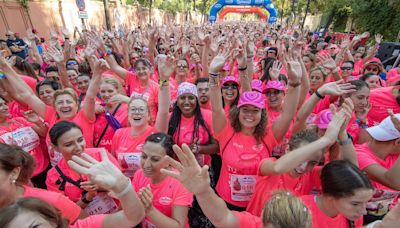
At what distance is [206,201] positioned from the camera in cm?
149

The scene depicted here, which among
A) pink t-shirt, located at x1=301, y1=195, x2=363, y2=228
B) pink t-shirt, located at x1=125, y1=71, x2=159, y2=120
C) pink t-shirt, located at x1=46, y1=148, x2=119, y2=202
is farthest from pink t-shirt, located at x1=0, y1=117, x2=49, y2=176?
pink t-shirt, located at x1=301, y1=195, x2=363, y2=228

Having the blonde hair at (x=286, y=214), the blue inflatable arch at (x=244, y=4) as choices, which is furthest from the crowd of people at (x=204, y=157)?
the blue inflatable arch at (x=244, y=4)

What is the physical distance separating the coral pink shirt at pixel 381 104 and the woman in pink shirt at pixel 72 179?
3.50m

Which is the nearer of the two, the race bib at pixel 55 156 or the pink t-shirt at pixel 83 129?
the race bib at pixel 55 156

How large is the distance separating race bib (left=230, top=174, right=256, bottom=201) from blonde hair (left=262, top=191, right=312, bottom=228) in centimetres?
97

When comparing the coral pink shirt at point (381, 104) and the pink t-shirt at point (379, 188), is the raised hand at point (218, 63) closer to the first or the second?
the pink t-shirt at point (379, 188)

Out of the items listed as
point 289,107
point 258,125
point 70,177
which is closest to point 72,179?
point 70,177

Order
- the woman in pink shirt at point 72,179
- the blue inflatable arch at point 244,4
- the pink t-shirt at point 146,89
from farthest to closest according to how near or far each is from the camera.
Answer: the blue inflatable arch at point 244,4 < the pink t-shirt at point 146,89 < the woman in pink shirt at point 72,179

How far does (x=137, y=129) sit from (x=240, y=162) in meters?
1.19

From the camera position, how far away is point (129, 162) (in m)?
2.64

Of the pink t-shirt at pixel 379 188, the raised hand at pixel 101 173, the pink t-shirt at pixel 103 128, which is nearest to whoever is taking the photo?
the raised hand at pixel 101 173

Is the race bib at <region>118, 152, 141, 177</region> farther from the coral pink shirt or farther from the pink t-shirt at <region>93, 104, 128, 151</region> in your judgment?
the coral pink shirt

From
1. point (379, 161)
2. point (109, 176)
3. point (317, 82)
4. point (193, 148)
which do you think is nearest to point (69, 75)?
point (193, 148)

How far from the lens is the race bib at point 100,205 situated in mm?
2146
